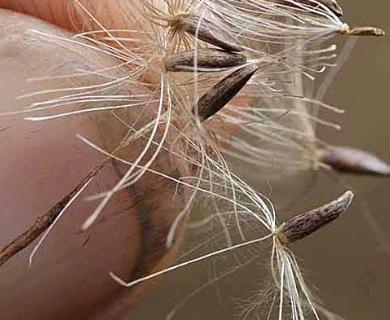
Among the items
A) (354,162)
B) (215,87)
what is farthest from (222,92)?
(354,162)

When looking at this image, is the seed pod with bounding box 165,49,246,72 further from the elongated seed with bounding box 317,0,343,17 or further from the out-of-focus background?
the out-of-focus background

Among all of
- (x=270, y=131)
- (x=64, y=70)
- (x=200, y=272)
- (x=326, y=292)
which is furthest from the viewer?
(x=326, y=292)

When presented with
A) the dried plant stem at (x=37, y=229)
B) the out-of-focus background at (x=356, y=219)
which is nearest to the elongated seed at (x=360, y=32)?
the dried plant stem at (x=37, y=229)

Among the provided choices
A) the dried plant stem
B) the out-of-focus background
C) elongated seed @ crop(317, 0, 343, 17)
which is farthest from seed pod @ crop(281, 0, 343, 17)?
the out-of-focus background

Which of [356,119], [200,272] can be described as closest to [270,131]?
[200,272]

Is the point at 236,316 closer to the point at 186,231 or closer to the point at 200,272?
the point at 186,231

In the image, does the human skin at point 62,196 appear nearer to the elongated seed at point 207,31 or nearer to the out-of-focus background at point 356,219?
the elongated seed at point 207,31
